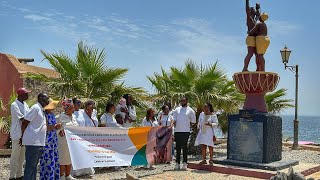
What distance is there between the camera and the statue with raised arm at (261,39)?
33.9ft

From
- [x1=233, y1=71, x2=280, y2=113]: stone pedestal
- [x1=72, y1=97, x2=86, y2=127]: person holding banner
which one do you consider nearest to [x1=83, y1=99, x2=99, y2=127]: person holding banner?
[x1=72, y1=97, x2=86, y2=127]: person holding banner

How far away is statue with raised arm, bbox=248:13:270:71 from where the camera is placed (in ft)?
33.9

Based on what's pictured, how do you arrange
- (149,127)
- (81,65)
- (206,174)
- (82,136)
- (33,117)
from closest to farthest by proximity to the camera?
(33,117)
(82,136)
(206,174)
(149,127)
(81,65)

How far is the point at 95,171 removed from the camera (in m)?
9.54

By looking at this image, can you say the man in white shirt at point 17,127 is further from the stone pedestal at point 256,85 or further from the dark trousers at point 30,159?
the stone pedestal at point 256,85

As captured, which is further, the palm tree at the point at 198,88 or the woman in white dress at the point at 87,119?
the palm tree at the point at 198,88

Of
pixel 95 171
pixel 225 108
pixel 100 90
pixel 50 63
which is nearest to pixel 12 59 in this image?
pixel 50 63

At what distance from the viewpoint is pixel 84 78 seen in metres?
10.9

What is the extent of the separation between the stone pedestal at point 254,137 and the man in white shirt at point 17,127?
501 cm

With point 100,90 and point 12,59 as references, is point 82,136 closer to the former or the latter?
point 100,90

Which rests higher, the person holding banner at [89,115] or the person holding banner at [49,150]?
the person holding banner at [89,115]

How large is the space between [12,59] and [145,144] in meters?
6.27

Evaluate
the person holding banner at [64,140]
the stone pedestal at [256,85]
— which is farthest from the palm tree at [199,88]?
the person holding banner at [64,140]

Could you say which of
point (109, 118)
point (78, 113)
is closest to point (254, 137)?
point (109, 118)
